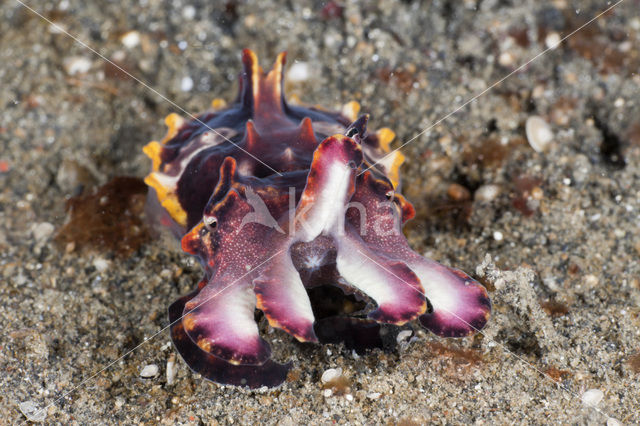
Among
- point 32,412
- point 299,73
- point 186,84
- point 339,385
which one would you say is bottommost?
point 32,412

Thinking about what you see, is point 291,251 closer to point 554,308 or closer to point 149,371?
point 149,371

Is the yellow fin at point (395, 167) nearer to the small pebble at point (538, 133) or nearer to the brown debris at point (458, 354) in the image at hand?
the brown debris at point (458, 354)

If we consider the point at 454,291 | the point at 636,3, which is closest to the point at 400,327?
the point at 454,291

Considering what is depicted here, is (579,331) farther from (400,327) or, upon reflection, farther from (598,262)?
(400,327)

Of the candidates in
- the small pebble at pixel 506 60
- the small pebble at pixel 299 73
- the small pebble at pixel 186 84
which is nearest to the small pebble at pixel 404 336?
the small pebble at pixel 299 73
